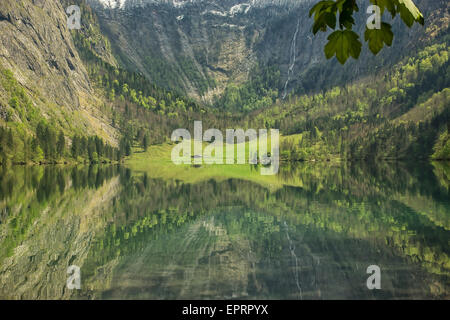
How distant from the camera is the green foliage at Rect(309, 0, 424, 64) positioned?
12.6 ft

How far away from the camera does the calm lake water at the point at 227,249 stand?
631 inches

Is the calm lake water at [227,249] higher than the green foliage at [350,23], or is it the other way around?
the green foliage at [350,23]

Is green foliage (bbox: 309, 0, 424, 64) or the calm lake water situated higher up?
green foliage (bbox: 309, 0, 424, 64)

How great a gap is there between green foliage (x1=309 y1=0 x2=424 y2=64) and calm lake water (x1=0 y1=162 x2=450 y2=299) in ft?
41.1

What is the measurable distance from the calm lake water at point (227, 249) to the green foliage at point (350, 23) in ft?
41.1

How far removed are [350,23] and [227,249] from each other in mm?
20520

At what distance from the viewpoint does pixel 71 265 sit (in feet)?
65.8

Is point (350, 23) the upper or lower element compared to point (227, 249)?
upper

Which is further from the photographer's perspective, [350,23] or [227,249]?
[227,249]

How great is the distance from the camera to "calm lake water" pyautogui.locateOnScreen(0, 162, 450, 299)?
16031mm

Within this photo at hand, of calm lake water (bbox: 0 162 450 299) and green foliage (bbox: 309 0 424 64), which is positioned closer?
green foliage (bbox: 309 0 424 64)

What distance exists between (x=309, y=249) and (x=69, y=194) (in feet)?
121

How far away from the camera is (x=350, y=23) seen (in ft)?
13.6
